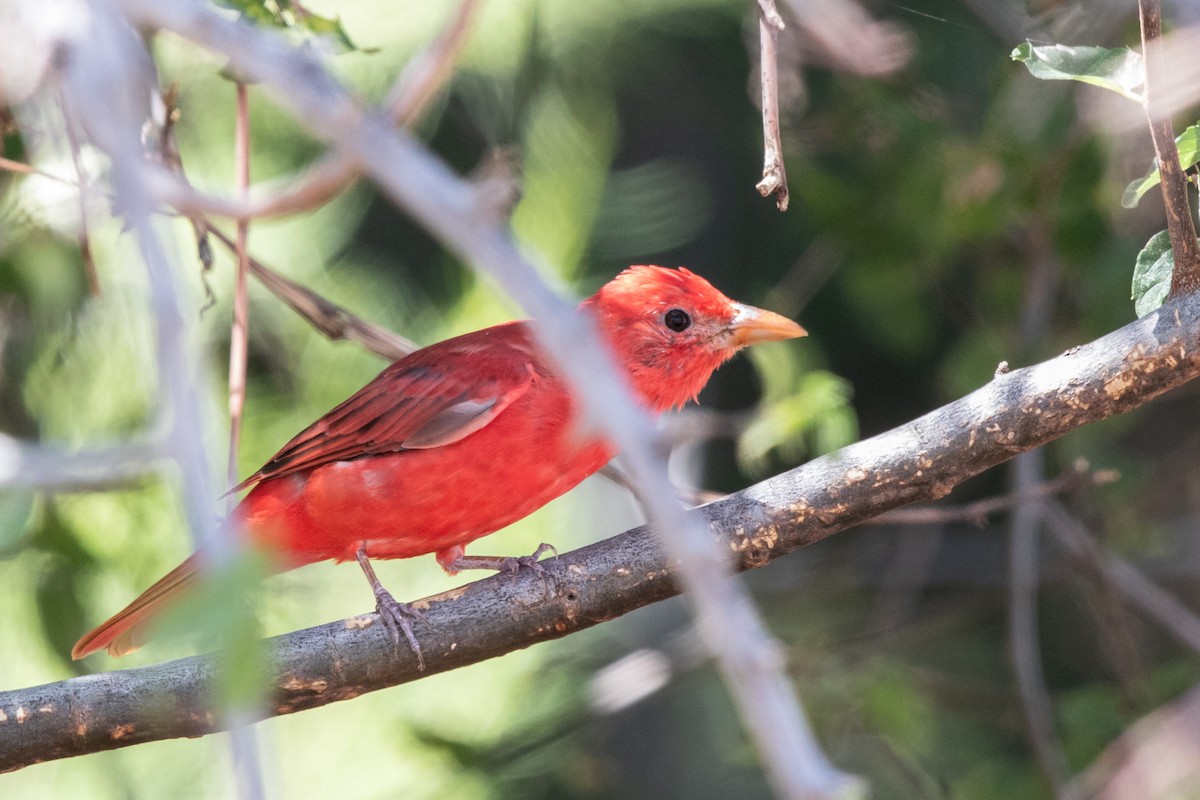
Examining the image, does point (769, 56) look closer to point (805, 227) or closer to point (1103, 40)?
point (1103, 40)

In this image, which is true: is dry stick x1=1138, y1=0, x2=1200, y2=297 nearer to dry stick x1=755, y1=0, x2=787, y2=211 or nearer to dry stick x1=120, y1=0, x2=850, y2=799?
dry stick x1=755, y1=0, x2=787, y2=211

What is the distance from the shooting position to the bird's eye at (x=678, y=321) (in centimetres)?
350

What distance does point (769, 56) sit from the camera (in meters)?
Answer: 2.00

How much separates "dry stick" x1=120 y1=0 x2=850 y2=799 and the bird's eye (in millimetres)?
2197

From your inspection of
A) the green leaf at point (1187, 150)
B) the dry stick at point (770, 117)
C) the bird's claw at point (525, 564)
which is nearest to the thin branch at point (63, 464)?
the dry stick at point (770, 117)

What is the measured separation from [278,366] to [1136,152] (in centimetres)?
287

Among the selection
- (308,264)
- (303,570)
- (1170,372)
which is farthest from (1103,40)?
(303,570)

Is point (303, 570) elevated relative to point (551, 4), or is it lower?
lower

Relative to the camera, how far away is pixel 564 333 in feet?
3.62

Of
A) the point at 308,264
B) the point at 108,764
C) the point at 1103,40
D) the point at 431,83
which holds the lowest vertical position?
the point at 431,83

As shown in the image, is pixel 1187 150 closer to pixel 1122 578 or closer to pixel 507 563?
pixel 507 563

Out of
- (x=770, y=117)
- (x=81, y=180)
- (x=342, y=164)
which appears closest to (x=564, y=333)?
(x=342, y=164)

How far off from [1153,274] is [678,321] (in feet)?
4.81

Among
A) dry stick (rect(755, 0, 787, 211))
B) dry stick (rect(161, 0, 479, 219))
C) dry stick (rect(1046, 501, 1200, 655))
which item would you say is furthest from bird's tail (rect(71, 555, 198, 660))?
dry stick (rect(1046, 501, 1200, 655))
